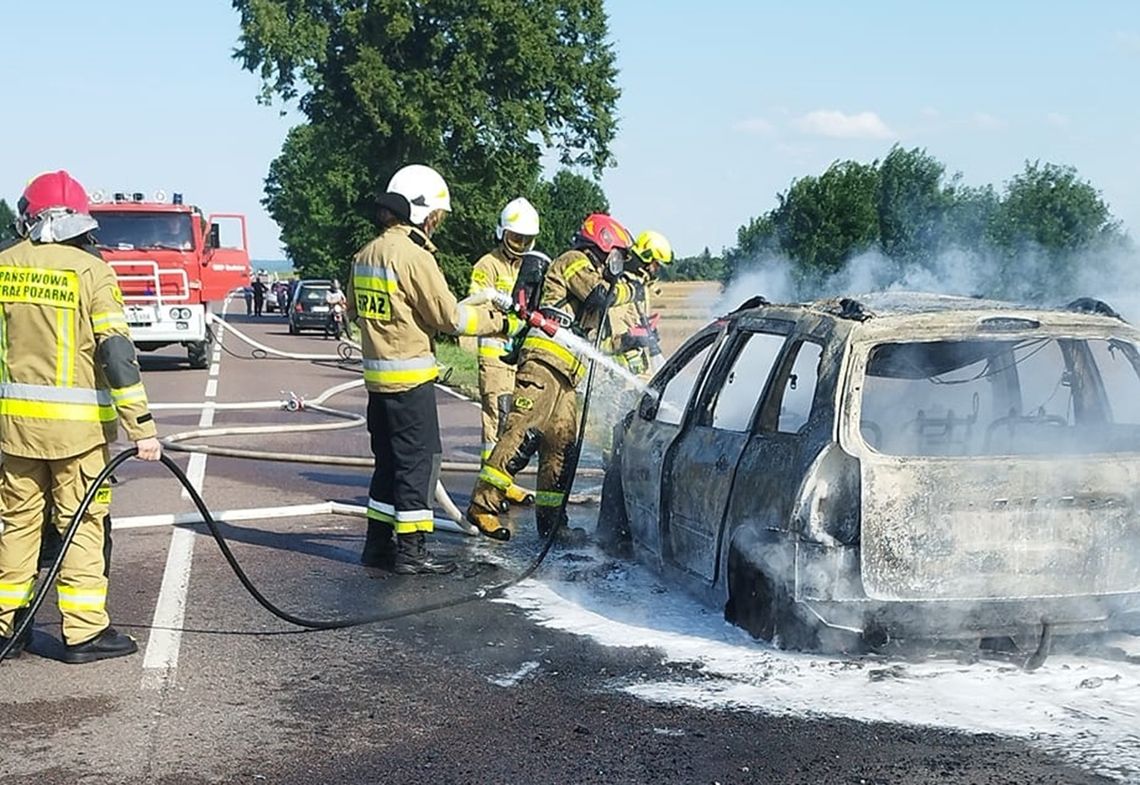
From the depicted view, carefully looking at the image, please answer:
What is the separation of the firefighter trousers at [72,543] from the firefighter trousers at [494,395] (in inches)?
181

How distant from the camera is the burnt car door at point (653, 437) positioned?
6.98m

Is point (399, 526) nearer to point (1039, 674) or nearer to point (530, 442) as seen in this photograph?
point (530, 442)

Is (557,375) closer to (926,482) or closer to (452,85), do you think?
(926,482)

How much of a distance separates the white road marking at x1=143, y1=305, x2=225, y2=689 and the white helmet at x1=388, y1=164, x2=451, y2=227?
236 cm

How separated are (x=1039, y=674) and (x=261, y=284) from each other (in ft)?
208

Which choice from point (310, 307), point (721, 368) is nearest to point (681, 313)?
point (310, 307)

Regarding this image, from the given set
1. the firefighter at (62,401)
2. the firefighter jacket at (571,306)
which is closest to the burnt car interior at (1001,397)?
the firefighter jacket at (571,306)

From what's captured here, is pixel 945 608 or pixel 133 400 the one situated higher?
pixel 133 400

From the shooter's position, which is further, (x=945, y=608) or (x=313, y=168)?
(x=313, y=168)

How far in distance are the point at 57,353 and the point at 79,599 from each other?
1046 millimetres

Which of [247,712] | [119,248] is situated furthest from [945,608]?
[119,248]

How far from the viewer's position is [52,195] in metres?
6.03

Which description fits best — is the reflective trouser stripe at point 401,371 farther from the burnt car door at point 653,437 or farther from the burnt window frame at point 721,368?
the burnt window frame at point 721,368

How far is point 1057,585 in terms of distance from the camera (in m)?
5.46
